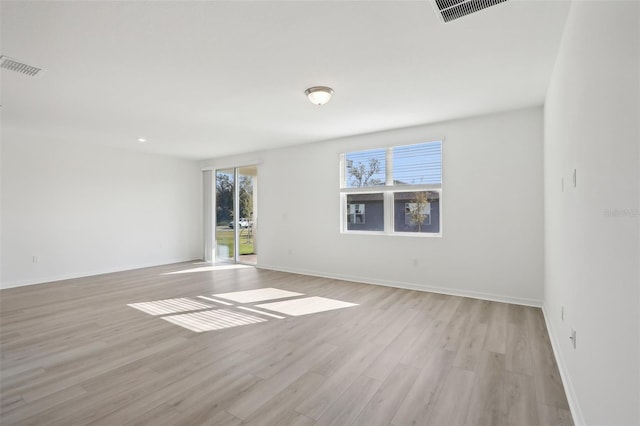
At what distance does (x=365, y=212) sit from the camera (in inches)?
218

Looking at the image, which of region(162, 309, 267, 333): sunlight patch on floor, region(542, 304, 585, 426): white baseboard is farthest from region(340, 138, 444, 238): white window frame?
region(162, 309, 267, 333): sunlight patch on floor

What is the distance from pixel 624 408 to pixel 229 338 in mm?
2829

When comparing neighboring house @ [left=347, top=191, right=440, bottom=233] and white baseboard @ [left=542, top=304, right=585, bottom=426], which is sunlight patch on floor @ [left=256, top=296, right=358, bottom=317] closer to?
neighboring house @ [left=347, top=191, right=440, bottom=233]

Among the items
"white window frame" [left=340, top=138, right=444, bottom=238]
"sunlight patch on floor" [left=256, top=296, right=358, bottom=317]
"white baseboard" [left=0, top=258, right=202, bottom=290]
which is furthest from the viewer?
"white baseboard" [left=0, top=258, right=202, bottom=290]

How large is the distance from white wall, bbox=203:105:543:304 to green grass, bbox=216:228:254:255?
6.53 ft

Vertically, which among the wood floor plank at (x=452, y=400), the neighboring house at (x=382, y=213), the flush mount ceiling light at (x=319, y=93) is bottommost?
the wood floor plank at (x=452, y=400)

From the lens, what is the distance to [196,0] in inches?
75.7

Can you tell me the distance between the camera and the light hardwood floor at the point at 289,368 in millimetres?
1899

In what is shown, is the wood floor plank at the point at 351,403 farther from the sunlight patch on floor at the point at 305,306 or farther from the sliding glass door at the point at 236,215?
the sliding glass door at the point at 236,215

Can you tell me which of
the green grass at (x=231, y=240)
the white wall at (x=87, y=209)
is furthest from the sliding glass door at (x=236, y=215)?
the white wall at (x=87, y=209)

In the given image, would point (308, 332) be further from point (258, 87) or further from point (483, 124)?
point (483, 124)

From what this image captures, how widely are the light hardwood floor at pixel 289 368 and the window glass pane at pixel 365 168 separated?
2248 mm

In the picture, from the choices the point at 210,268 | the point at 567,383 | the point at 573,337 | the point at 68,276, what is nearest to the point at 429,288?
the point at 567,383

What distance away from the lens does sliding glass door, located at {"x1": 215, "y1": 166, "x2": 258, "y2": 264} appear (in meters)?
7.40
